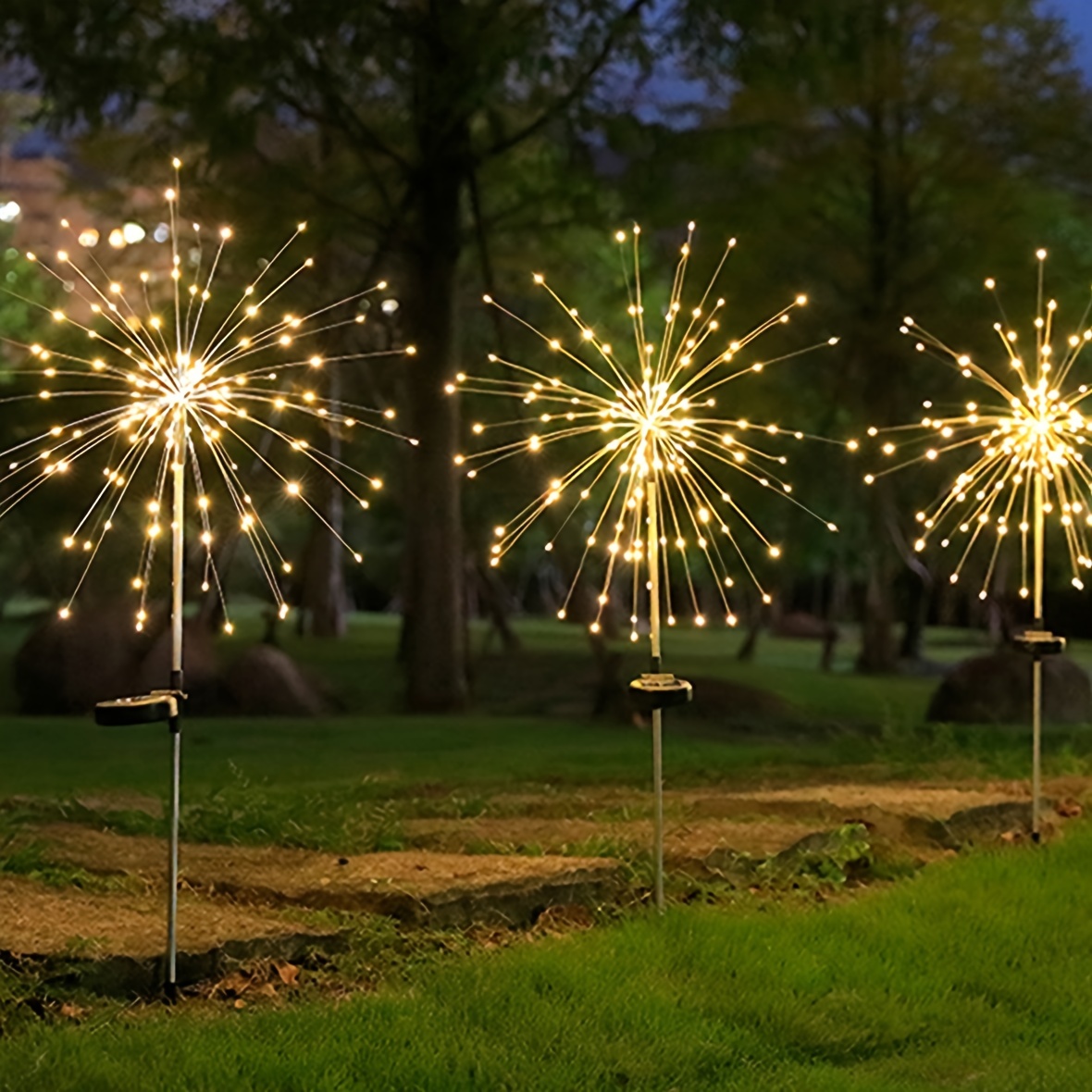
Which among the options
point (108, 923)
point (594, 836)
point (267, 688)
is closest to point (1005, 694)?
point (267, 688)

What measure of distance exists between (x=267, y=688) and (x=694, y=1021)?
43.9ft

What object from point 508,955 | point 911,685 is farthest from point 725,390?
point 508,955

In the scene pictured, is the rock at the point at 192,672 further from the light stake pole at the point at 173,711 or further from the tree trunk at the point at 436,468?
the light stake pole at the point at 173,711

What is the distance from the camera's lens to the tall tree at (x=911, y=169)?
19.9 metres

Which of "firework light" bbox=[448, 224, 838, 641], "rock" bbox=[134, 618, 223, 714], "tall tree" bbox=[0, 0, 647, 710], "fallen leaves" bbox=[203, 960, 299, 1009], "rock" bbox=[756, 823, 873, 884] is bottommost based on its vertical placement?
"fallen leaves" bbox=[203, 960, 299, 1009]

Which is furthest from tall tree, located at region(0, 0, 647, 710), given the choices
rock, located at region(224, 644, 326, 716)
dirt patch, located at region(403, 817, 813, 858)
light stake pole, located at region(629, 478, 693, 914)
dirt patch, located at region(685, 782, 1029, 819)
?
light stake pole, located at region(629, 478, 693, 914)

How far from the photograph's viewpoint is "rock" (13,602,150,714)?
740 inches

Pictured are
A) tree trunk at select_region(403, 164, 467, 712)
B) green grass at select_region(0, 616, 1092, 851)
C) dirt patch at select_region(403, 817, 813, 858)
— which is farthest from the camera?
tree trunk at select_region(403, 164, 467, 712)

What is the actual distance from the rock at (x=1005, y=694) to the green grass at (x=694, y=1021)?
417 inches

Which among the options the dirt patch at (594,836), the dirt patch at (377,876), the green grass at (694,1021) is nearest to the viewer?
the green grass at (694,1021)

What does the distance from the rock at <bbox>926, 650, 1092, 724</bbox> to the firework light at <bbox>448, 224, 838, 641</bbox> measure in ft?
8.97

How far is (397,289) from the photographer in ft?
67.1

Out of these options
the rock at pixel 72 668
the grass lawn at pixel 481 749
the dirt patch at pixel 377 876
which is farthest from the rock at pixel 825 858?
the rock at pixel 72 668

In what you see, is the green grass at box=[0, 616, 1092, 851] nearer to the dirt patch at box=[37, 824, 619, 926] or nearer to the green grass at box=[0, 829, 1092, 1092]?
the dirt patch at box=[37, 824, 619, 926]
